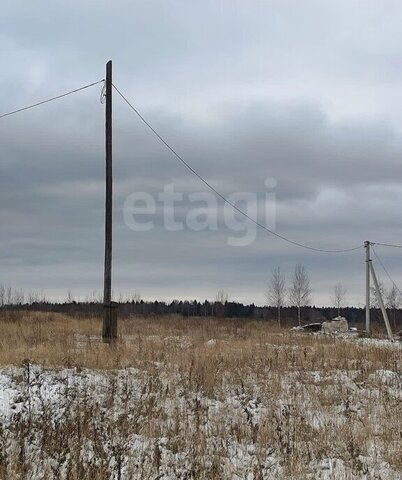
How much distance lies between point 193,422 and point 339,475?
195 cm

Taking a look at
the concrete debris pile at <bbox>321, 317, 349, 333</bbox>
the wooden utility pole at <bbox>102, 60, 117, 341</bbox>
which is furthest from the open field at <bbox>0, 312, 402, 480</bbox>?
the concrete debris pile at <bbox>321, 317, 349, 333</bbox>

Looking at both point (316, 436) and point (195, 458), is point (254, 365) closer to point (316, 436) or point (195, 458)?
point (316, 436)

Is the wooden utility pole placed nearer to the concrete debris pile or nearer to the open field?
the open field

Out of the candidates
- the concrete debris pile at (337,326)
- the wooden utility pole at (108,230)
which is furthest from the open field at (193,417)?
the concrete debris pile at (337,326)

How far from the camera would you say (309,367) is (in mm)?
10219

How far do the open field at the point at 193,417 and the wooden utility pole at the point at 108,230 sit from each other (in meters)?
1.72

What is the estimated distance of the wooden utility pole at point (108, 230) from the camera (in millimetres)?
12375

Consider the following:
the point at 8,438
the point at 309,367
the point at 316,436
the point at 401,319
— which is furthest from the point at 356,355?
the point at 401,319

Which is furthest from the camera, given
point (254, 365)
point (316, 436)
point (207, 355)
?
point (207, 355)

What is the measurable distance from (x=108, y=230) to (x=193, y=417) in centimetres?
705

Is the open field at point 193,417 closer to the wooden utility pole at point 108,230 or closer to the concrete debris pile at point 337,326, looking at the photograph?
the wooden utility pole at point 108,230

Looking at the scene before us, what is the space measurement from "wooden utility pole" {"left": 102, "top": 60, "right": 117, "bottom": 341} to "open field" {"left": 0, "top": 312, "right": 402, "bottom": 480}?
1.72m

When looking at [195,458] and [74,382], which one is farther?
[74,382]

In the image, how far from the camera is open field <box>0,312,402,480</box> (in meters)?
4.60
